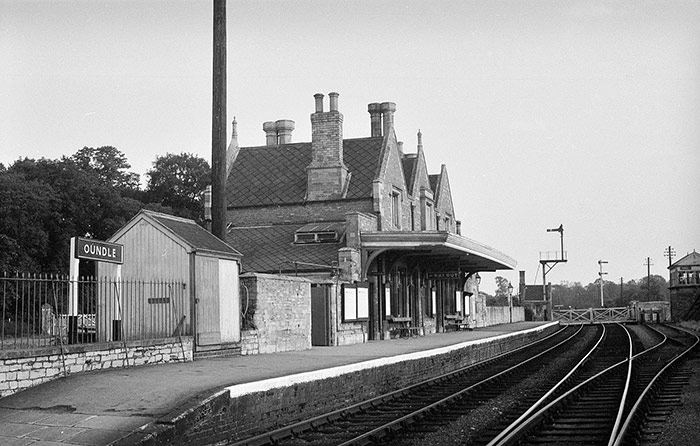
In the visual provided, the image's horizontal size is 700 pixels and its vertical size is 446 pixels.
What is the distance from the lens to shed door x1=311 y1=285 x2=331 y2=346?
22.1 meters

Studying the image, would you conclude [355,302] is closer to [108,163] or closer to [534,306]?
[108,163]

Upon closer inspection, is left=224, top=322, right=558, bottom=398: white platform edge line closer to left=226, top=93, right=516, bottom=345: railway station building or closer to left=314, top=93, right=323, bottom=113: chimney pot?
left=226, top=93, right=516, bottom=345: railway station building

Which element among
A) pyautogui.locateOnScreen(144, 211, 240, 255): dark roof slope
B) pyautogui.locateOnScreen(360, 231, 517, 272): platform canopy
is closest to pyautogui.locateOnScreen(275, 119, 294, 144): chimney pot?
pyautogui.locateOnScreen(360, 231, 517, 272): platform canopy

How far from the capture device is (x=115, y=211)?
4672 cm

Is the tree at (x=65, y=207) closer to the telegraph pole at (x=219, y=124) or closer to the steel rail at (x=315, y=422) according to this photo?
the telegraph pole at (x=219, y=124)

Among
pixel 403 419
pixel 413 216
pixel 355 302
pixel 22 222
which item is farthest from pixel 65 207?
pixel 403 419

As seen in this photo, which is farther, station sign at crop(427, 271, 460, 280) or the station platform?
station sign at crop(427, 271, 460, 280)

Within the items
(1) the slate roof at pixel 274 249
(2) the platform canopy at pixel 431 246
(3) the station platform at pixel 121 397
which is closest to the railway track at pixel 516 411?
(3) the station platform at pixel 121 397

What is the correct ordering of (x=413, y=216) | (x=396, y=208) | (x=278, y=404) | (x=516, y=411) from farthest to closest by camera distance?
(x=413, y=216), (x=396, y=208), (x=516, y=411), (x=278, y=404)

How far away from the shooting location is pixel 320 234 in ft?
90.6

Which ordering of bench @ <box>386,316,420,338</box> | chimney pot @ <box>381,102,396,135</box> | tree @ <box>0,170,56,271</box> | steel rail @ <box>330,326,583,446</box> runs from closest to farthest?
steel rail @ <box>330,326,583,446</box> < bench @ <box>386,316,420,338</box> < chimney pot @ <box>381,102,396,135</box> < tree @ <box>0,170,56,271</box>

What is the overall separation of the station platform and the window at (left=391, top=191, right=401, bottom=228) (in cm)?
1692

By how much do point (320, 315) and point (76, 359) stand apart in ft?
34.3

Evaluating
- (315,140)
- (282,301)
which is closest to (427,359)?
(282,301)
